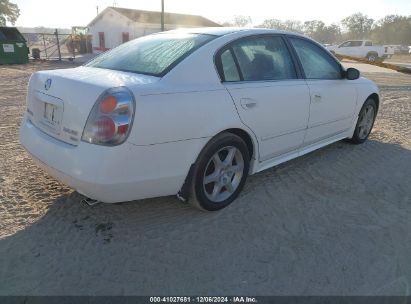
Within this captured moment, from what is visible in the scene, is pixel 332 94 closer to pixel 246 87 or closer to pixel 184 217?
pixel 246 87

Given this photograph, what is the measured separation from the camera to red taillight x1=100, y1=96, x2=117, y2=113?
2.49 m

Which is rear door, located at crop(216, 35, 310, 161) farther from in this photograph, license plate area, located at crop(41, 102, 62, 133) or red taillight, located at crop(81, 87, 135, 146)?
license plate area, located at crop(41, 102, 62, 133)

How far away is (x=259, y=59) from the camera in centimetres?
350

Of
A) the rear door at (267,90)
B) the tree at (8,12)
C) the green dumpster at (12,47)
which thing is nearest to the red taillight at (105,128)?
the rear door at (267,90)

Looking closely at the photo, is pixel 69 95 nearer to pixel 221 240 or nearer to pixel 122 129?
pixel 122 129

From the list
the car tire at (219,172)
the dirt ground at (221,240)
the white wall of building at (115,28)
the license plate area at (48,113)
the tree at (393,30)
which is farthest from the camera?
the tree at (393,30)

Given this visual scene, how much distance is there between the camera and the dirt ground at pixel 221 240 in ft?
7.86

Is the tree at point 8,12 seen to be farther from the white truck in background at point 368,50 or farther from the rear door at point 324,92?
the rear door at point 324,92

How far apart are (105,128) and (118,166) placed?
10.9 inches

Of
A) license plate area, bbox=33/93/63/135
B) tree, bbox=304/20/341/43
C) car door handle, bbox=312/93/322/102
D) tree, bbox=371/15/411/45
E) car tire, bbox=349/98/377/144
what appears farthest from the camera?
tree, bbox=304/20/341/43

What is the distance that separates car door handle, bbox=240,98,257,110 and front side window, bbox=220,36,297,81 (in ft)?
0.70

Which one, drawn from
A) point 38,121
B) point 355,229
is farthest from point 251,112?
point 38,121

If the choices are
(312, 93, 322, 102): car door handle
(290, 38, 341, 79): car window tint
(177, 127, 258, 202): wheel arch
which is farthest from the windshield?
(312, 93, 322, 102): car door handle

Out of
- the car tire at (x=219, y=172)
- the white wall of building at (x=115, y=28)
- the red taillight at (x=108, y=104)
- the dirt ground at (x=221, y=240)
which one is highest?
the white wall of building at (x=115, y=28)
